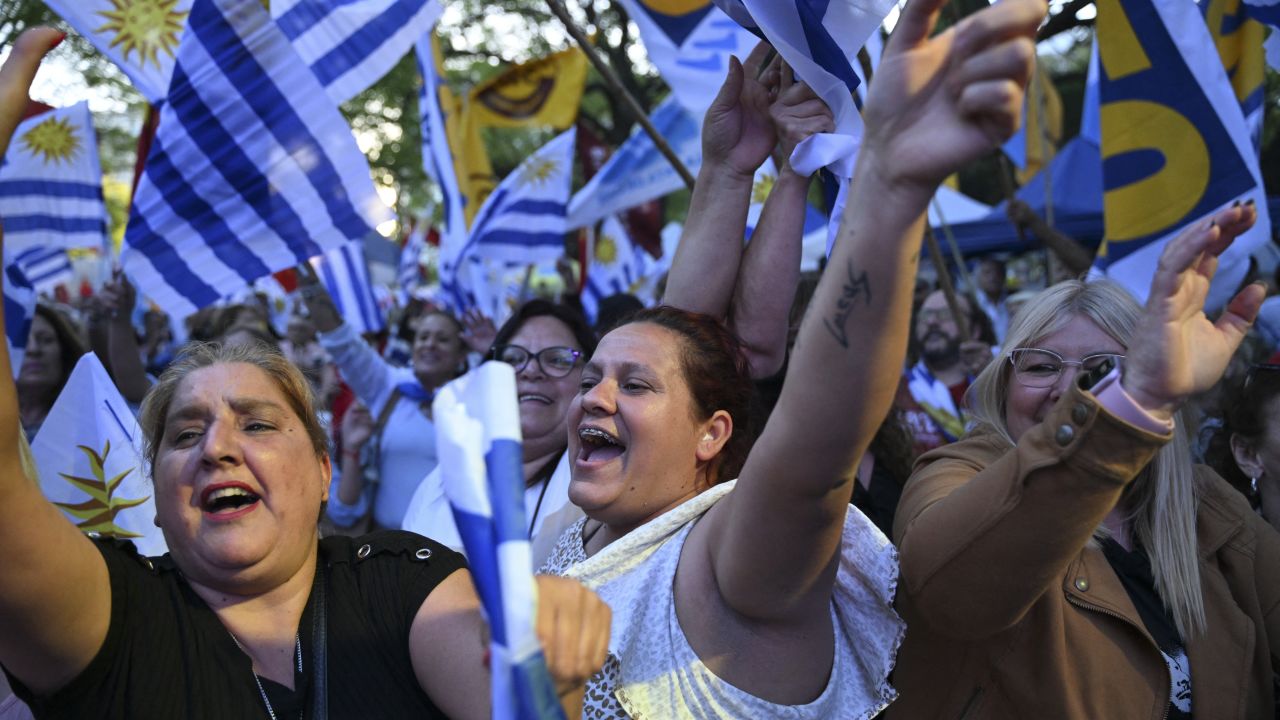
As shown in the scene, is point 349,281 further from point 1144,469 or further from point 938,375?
point 1144,469

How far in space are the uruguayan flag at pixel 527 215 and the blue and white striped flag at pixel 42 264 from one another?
2422mm

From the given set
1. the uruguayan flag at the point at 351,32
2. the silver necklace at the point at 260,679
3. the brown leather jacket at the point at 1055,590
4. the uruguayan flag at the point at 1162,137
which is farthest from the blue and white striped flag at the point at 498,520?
the uruguayan flag at the point at 351,32

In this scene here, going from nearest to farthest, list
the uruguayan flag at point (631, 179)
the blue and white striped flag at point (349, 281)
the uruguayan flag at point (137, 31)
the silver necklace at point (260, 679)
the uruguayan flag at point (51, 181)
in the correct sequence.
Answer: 1. the silver necklace at point (260, 679)
2. the uruguayan flag at point (137, 31)
3. the uruguayan flag at point (51, 181)
4. the uruguayan flag at point (631, 179)
5. the blue and white striped flag at point (349, 281)

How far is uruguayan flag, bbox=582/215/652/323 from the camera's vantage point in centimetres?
1087

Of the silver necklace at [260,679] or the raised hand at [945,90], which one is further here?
the silver necklace at [260,679]

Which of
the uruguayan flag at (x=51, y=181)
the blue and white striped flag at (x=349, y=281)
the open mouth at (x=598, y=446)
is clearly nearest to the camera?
the open mouth at (x=598, y=446)

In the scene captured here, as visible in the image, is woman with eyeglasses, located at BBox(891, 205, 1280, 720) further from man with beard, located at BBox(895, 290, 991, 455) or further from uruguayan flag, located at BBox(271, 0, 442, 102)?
uruguayan flag, located at BBox(271, 0, 442, 102)

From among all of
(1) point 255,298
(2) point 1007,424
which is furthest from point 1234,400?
(1) point 255,298

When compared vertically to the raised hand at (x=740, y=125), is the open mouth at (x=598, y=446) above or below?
below

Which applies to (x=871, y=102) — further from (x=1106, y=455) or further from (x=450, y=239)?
(x=450, y=239)

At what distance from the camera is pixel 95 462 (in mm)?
3176

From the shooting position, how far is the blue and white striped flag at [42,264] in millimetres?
6219

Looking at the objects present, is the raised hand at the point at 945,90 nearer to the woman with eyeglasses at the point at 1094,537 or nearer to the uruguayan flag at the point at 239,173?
the woman with eyeglasses at the point at 1094,537

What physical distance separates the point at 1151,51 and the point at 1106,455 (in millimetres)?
3184
